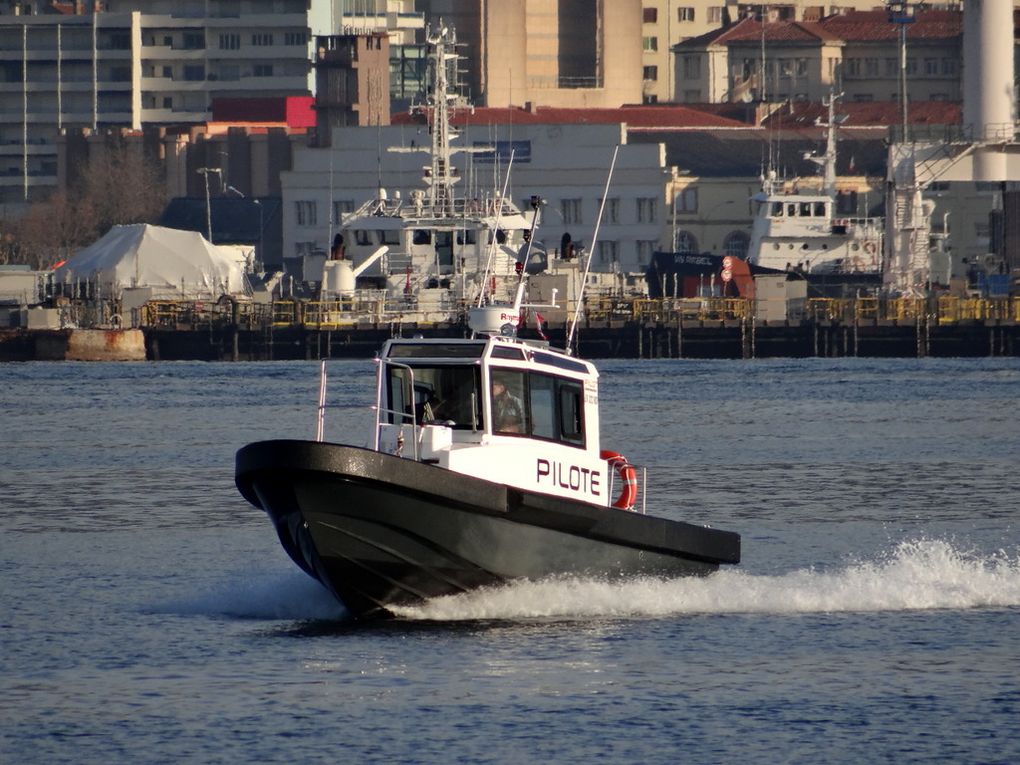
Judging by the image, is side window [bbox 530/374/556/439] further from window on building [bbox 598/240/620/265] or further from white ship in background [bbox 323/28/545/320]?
window on building [bbox 598/240/620/265]

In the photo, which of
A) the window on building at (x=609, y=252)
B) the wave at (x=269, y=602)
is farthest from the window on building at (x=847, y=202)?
the wave at (x=269, y=602)

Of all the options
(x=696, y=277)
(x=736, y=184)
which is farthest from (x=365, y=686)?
(x=736, y=184)

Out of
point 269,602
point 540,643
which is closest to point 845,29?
point 269,602

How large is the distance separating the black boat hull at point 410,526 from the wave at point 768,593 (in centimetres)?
33

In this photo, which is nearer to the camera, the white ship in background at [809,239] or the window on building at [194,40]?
the white ship in background at [809,239]

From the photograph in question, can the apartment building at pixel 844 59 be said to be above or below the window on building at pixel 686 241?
above

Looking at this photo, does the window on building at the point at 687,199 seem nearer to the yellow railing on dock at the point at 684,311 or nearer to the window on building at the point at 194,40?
the yellow railing on dock at the point at 684,311

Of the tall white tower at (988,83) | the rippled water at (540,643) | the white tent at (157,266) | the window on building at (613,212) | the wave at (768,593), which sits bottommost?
the rippled water at (540,643)

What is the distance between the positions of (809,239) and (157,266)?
110 feet

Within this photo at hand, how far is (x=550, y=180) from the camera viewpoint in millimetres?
137625

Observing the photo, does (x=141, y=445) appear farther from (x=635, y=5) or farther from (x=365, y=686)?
(x=635, y=5)

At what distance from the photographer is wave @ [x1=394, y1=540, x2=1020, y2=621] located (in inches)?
1096

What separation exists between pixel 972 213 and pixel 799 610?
122000mm

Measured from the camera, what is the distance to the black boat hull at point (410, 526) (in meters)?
Answer: 25.9
